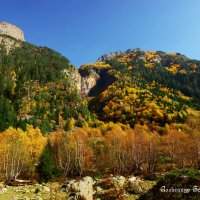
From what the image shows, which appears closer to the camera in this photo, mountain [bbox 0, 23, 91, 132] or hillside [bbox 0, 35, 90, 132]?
hillside [bbox 0, 35, 90, 132]

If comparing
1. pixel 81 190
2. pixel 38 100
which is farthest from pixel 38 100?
pixel 81 190

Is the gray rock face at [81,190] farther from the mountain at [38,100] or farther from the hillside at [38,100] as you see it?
the mountain at [38,100]

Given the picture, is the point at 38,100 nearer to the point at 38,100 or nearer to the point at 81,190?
the point at 38,100

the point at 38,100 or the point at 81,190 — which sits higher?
the point at 38,100

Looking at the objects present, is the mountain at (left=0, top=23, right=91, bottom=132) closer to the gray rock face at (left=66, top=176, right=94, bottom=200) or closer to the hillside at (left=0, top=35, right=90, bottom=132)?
the hillside at (left=0, top=35, right=90, bottom=132)

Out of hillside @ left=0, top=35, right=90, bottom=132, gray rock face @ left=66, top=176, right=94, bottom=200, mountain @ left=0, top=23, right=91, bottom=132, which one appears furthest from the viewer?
mountain @ left=0, top=23, right=91, bottom=132

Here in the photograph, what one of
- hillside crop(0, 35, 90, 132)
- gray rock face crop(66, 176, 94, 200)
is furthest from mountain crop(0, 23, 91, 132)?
gray rock face crop(66, 176, 94, 200)

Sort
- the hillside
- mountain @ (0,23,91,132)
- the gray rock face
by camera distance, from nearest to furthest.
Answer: the gray rock face, the hillside, mountain @ (0,23,91,132)

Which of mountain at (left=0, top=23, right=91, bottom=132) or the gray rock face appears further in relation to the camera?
mountain at (left=0, top=23, right=91, bottom=132)

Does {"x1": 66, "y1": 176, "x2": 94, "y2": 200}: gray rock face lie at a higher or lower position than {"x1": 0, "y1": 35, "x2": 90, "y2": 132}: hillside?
lower

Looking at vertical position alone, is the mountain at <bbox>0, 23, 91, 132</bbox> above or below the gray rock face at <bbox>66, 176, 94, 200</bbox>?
above

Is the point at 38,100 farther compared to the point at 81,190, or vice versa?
the point at 38,100

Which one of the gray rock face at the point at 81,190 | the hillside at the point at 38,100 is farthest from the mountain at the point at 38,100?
the gray rock face at the point at 81,190

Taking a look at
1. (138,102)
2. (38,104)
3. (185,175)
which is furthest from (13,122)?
(185,175)
